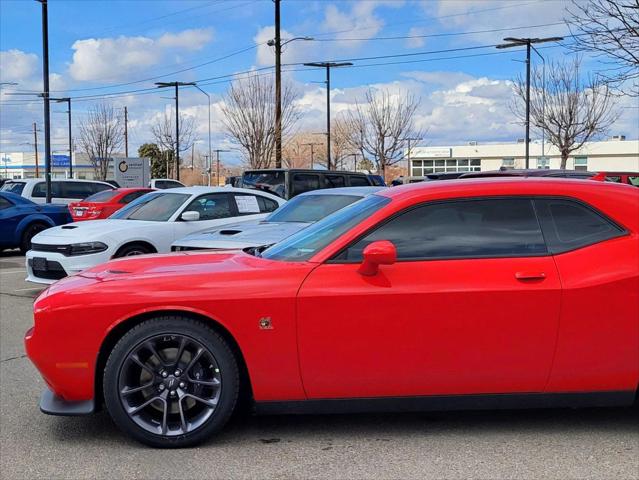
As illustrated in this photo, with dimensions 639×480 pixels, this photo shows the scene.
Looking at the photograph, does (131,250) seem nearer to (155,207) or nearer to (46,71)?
(155,207)

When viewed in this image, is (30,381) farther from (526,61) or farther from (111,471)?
(526,61)

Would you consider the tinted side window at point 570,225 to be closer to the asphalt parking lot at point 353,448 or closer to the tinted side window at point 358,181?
the asphalt parking lot at point 353,448

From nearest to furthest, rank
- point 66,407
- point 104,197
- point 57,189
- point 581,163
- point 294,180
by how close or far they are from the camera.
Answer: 1. point 66,407
2. point 294,180
3. point 104,197
4. point 57,189
5. point 581,163

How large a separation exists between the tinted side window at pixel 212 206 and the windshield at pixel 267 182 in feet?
16.4

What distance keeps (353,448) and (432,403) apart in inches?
20.9

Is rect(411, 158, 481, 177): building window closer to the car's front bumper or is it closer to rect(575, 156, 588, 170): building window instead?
rect(575, 156, 588, 170): building window

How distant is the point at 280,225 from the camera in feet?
27.5

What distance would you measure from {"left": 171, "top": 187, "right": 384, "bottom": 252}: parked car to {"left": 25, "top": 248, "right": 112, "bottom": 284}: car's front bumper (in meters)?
1.00

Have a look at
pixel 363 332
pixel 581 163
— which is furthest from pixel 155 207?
pixel 581 163

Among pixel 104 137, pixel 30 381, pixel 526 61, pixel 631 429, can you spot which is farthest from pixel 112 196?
pixel 104 137

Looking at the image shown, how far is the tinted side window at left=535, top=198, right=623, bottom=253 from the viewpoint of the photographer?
3975 millimetres

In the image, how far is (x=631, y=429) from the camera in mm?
4234

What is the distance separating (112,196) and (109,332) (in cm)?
1327

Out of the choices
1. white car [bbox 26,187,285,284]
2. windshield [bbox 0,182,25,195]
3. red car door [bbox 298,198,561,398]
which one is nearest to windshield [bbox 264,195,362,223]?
white car [bbox 26,187,285,284]
